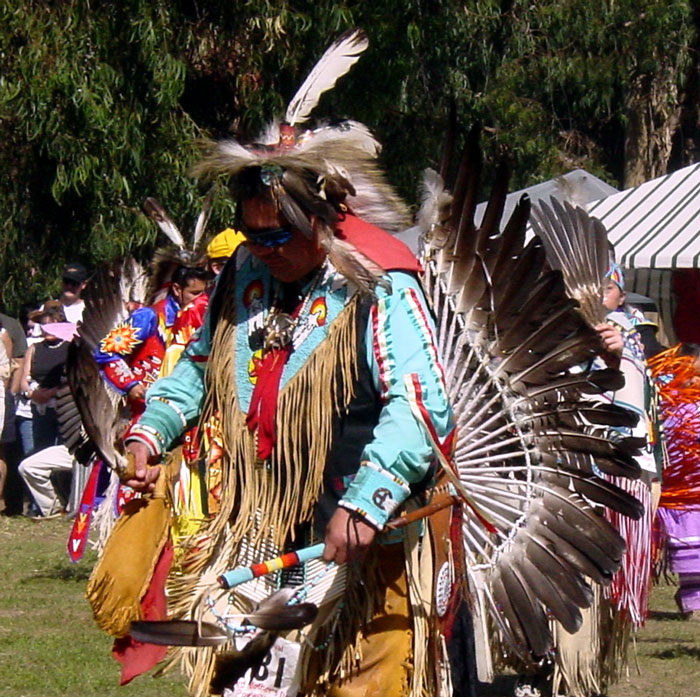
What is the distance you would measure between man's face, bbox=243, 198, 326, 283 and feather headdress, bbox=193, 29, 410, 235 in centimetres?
4

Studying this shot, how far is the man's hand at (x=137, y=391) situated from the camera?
6.30 meters

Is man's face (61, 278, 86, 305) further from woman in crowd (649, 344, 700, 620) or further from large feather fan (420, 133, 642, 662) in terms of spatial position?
large feather fan (420, 133, 642, 662)

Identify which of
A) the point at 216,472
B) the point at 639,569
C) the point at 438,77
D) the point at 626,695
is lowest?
the point at 626,695

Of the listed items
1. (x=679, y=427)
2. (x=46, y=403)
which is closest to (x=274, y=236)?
(x=679, y=427)

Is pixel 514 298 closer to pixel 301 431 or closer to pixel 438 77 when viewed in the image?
pixel 301 431

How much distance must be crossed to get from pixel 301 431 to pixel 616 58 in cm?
1590

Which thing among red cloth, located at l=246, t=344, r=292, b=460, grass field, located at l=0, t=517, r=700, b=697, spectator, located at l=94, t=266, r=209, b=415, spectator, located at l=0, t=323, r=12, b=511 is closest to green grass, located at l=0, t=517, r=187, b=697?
grass field, located at l=0, t=517, r=700, b=697

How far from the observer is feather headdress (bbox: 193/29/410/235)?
11.1 ft

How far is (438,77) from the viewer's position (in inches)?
643

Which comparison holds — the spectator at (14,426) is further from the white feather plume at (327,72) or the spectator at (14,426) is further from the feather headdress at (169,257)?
the white feather plume at (327,72)

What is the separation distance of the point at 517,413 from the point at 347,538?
0.73 meters

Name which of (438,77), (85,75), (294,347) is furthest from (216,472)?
(438,77)

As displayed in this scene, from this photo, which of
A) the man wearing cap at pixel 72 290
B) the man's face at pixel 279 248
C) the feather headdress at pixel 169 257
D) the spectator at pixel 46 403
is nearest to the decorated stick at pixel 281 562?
the man's face at pixel 279 248

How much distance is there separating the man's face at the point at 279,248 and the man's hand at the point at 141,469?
503 mm
